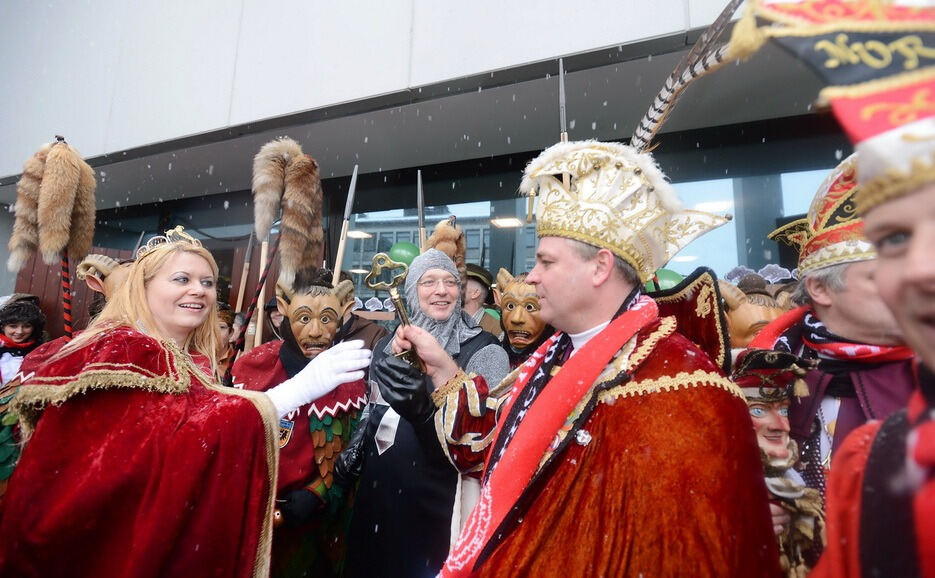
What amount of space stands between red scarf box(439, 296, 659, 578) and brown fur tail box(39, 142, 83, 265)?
3022mm

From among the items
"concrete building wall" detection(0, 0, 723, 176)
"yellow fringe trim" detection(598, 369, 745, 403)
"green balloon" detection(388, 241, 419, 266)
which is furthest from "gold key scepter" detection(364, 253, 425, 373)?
"green balloon" detection(388, 241, 419, 266)

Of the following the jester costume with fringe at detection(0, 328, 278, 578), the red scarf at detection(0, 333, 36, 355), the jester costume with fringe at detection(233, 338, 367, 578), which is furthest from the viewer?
the red scarf at detection(0, 333, 36, 355)

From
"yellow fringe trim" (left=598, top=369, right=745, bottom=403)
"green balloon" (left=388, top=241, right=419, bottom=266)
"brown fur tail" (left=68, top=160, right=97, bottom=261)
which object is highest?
"green balloon" (left=388, top=241, right=419, bottom=266)

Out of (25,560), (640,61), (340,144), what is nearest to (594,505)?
(25,560)

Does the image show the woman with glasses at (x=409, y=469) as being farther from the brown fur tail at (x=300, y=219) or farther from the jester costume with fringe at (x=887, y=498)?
the jester costume with fringe at (x=887, y=498)

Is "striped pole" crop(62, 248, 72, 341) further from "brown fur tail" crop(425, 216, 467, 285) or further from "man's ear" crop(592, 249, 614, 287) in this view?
"man's ear" crop(592, 249, 614, 287)

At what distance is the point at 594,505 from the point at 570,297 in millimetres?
639

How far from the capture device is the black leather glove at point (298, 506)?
269 centimetres

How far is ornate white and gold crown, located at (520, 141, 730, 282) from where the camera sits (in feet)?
5.34

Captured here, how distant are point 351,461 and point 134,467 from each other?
3.69 ft

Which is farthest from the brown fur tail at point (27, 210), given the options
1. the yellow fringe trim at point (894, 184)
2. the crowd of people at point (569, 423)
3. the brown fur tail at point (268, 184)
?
the yellow fringe trim at point (894, 184)

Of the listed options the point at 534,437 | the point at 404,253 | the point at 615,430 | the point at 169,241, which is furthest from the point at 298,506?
the point at 404,253

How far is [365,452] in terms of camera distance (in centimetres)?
281

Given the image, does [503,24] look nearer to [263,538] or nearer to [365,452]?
[365,452]
